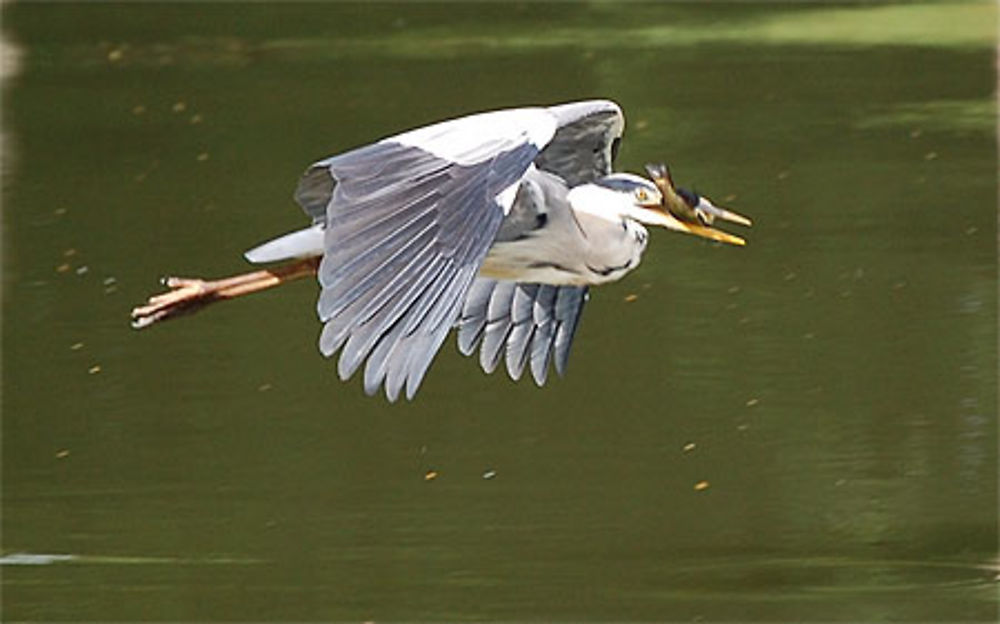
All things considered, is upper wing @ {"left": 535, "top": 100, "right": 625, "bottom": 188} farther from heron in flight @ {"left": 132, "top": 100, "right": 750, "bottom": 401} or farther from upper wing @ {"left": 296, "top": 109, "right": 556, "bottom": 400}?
upper wing @ {"left": 296, "top": 109, "right": 556, "bottom": 400}

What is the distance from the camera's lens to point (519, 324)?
6.67 m

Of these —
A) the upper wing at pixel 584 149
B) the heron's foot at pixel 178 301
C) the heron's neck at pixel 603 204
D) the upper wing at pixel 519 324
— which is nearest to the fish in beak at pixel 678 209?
the heron's neck at pixel 603 204

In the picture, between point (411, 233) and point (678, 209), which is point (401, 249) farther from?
point (678, 209)

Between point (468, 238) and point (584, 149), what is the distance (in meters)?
1.16

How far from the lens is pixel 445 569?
19.9ft

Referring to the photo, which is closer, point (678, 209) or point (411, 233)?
point (411, 233)

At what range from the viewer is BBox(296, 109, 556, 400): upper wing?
200 inches

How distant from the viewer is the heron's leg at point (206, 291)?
613 cm

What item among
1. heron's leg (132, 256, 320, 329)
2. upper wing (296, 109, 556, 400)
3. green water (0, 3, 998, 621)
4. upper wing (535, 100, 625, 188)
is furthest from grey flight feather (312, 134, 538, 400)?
green water (0, 3, 998, 621)

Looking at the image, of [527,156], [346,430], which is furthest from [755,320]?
[527,156]

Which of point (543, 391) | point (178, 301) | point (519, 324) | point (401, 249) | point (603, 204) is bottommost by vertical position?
point (543, 391)

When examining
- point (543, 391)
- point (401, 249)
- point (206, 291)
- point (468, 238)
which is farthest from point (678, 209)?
point (543, 391)

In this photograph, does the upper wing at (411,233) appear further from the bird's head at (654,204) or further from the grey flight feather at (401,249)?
the bird's head at (654,204)

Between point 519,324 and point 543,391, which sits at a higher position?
point 519,324
